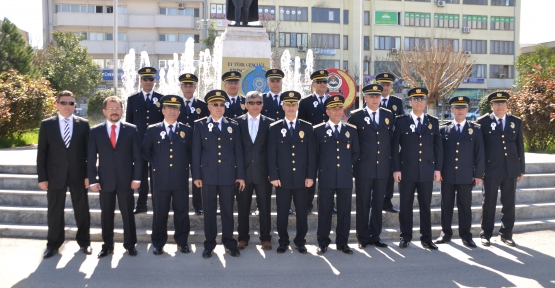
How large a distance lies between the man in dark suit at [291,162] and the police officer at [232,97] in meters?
1.23

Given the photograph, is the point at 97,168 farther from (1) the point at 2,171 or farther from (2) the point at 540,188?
(2) the point at 540,188

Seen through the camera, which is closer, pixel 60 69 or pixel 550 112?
pixel 550 112

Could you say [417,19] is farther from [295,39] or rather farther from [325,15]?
[295,39]

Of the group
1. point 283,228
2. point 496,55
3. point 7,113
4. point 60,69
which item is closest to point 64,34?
point 60,69

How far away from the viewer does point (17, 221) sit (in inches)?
284

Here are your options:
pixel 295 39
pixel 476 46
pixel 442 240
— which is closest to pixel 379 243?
pixel 442 240

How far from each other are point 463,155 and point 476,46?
171 ft

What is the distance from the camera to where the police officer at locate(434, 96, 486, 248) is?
664 cm

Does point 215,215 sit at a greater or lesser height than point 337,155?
lesser

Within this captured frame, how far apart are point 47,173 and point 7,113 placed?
8725mm

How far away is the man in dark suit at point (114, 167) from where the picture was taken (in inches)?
239

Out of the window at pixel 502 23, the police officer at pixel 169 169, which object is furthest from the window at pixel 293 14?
the police officer at pixel 169 169

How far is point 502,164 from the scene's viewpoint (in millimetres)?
6781

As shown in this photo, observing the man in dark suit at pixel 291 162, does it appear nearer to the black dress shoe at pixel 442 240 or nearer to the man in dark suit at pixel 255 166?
the man in dark suit at pixel 255 166
